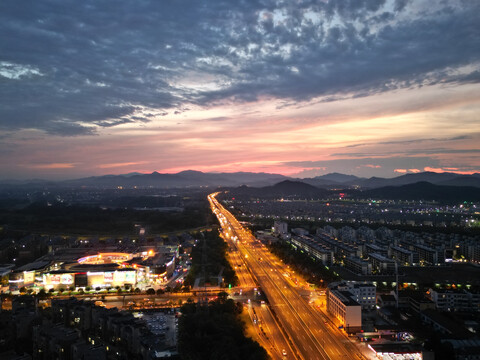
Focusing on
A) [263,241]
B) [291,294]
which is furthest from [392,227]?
[291,294]

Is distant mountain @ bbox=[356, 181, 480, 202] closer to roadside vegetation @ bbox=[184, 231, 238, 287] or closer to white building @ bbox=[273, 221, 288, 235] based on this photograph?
white building @ bbox=[273, 221, 288, 235]

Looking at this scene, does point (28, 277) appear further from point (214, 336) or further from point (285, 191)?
point (285, 191)

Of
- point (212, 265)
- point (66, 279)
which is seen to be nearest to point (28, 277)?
point (66, 279)

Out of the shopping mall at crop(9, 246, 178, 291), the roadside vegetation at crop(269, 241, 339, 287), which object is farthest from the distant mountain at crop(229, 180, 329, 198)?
the shopping mall at crop(9, 246, 178, 291)

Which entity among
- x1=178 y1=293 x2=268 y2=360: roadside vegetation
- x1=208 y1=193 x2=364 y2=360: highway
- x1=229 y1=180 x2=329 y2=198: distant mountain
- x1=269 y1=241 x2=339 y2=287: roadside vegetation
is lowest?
x1=208 y1=193 x2=364 y2=360: highway

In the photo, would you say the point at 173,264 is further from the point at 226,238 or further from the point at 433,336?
the point at 433,336

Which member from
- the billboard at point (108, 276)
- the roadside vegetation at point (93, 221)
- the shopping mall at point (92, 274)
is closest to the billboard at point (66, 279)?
the shopping mall at point (92, 274)
